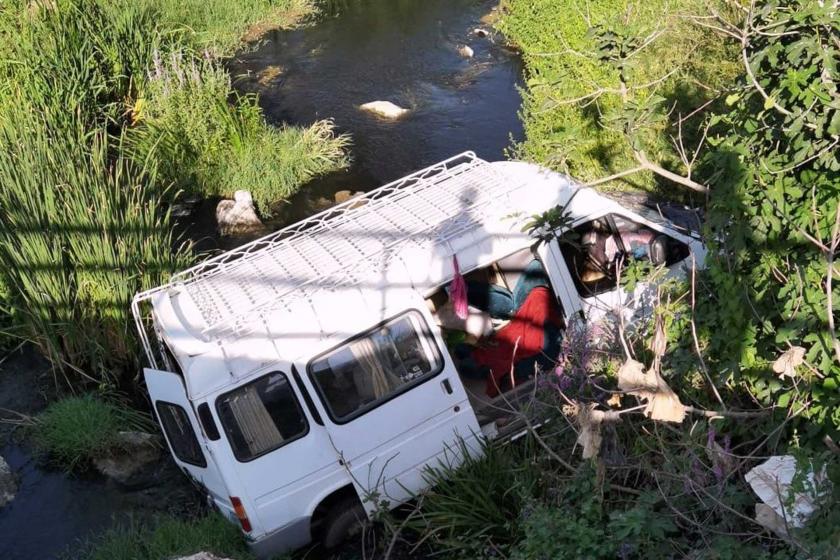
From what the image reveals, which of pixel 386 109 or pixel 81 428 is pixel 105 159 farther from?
pixel 386 109

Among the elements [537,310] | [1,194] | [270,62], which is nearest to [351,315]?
[537,310]

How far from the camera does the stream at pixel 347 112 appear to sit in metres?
7.96

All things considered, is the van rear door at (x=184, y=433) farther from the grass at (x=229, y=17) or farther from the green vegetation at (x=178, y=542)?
the grass at (x=229, y=17)

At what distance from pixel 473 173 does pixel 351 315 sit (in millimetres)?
1979

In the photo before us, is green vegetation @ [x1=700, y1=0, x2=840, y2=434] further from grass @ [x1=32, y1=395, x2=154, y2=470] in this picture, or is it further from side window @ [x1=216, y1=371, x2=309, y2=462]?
grass @ [x1=32, y1=395, x2=154, y2=470]

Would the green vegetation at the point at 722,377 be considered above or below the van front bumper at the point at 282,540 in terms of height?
above

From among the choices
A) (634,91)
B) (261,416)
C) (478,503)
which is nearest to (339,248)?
(261,416)

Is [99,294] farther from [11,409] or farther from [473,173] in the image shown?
[473,173]

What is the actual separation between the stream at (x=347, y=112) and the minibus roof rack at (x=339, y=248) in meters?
2.14

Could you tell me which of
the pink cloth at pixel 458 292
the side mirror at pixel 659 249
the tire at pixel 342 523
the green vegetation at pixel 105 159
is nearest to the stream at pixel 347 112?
the green vegetation at pixel 105 159

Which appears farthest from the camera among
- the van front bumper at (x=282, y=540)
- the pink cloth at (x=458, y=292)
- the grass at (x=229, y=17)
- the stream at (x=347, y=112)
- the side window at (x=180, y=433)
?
the grass at (x=229, y=17)

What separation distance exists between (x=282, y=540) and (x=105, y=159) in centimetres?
567

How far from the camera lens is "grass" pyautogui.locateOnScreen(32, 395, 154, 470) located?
835cm

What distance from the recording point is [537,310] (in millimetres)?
7219
